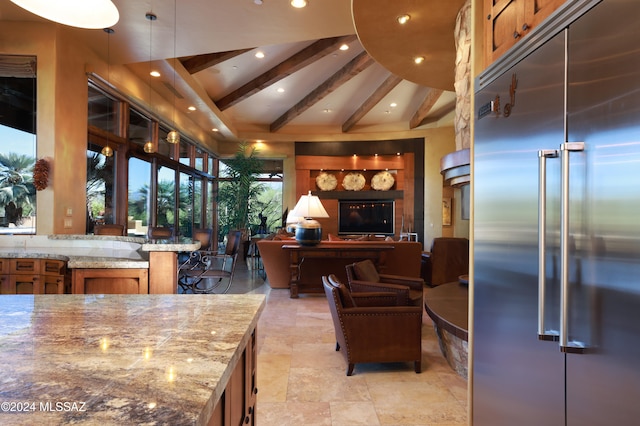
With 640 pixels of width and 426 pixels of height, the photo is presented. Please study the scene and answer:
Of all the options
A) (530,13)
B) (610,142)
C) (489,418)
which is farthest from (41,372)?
(530,13)

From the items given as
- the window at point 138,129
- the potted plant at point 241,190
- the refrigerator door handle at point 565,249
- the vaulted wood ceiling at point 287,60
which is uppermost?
the vaulted wood ceiling at point 287,60

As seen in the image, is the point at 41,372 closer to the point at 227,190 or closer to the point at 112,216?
the point at 112,216

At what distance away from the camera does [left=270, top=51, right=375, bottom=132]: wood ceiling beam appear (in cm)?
636

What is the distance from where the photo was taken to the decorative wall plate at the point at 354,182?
10.5m

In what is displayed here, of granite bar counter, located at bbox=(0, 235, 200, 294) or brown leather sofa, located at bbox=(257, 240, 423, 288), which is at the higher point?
Answer: granite bar counter, located at bbox=(0, 235, 200, 294)

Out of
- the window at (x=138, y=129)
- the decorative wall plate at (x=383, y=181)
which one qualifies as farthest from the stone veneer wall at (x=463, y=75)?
the decorative wall plate at (x=383, y=181)

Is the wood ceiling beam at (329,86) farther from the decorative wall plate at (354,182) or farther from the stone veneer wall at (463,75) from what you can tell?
the stone veneer wall at (463,75)

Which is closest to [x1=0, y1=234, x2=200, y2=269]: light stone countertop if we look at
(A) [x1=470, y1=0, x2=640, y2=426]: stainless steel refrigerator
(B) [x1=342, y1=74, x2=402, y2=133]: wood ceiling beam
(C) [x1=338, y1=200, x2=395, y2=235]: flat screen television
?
(A) [x1=470, y1=0, x2=640, y2=426]: stainless steel refrigerator

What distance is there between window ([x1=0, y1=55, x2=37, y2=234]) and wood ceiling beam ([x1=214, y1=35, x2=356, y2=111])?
3.76 m

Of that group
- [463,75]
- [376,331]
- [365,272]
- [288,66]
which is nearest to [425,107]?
[288,66]

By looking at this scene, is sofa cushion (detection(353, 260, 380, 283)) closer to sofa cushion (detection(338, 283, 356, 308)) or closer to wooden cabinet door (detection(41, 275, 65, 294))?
sofa cushion (detection(338, 283, 356, 308))

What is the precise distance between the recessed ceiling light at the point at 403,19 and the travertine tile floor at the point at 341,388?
9.75 ft

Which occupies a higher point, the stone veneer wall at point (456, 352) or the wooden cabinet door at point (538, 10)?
the wooden cabinet door at point (538, 10)

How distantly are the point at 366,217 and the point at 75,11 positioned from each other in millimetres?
9000
